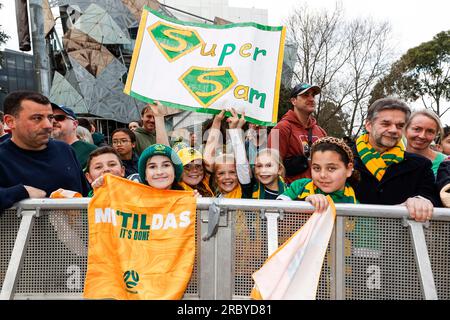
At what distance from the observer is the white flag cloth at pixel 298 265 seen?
86.9 inches

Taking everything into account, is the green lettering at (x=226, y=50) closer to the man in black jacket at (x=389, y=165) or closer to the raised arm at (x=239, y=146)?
the raised arm at (x=239, y=146)

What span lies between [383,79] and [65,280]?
952 inches

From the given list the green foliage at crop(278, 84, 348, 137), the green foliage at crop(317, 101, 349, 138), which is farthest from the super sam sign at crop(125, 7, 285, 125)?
the green foliage at crop(317, 101, 349, 138)

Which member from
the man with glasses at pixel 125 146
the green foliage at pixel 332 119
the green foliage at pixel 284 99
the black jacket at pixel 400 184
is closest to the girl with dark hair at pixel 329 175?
the black jacket at pixel 400 184

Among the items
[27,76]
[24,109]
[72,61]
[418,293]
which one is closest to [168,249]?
[418,293]

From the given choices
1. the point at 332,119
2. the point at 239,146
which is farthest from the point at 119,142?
the point at 332,119

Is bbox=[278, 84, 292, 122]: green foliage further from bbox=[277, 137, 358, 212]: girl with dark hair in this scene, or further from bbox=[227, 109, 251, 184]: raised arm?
bbox=[277, 137, 358, 212]: girl with dark hair

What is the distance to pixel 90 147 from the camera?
13.9ft

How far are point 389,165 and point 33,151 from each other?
2.57 meters

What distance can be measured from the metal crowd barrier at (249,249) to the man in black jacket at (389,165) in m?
0.71

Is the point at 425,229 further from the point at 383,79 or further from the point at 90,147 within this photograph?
the point at 383,79

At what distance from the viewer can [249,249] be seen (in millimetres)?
2330

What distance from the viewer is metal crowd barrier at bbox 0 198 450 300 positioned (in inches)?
87.7

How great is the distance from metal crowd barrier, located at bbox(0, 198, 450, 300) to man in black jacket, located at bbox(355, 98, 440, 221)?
0.71 metres
